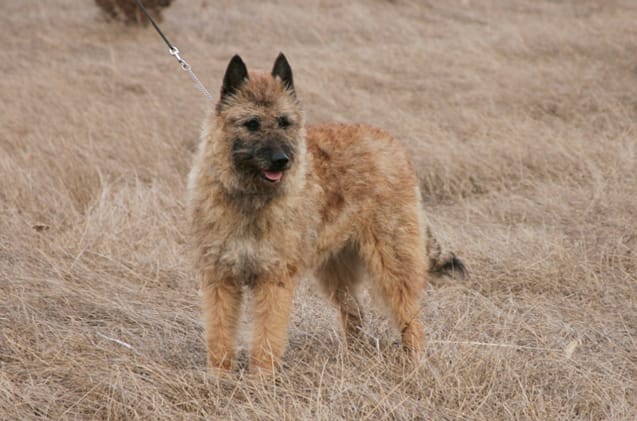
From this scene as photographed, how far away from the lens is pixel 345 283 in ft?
17.3

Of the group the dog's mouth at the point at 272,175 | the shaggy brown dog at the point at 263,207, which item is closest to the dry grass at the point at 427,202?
the shaggy brown dog at the point at 263,207

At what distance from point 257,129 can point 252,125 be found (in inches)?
1.4

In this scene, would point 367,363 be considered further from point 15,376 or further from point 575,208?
point 575,208

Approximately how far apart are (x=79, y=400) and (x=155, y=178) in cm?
441

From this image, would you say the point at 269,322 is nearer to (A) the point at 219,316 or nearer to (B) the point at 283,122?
(A) the point at 219,316

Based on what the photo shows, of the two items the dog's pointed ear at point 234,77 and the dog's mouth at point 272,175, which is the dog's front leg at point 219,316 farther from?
the dog's pointed ear at point 234,77

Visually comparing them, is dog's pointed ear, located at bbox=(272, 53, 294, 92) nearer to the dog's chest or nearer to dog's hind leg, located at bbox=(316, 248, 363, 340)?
the dog's chest

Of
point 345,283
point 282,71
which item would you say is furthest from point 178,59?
point 345,283

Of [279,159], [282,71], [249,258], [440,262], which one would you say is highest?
A: [282,71]

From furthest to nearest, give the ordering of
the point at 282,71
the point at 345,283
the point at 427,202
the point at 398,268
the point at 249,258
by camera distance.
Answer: the point at 427,202 < the point at 345,283 < the point at 398,268 < the point at 282,71 < the point at 249,258

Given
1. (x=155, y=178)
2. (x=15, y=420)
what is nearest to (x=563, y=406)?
(x=15, y=420)

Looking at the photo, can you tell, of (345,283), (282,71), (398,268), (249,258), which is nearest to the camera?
(249,258)

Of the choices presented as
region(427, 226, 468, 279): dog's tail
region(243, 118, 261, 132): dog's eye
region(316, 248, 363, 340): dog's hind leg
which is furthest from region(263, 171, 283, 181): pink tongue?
region(427, 226, 468, 279): dog's tail

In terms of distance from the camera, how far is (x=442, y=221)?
23.3 feet
